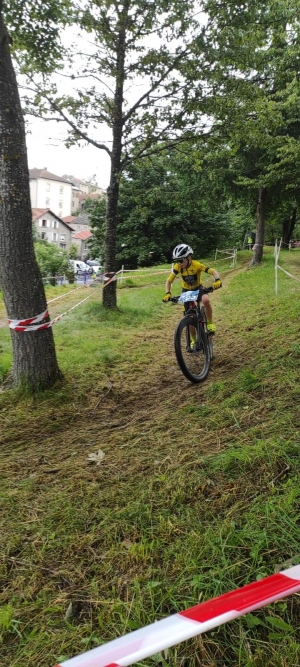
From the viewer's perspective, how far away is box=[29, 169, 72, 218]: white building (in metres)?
82.6

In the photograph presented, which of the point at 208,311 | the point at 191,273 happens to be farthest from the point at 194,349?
the point at 191,273

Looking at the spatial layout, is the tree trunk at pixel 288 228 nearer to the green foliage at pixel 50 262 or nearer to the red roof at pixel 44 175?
the green foliage at pixel 50 262

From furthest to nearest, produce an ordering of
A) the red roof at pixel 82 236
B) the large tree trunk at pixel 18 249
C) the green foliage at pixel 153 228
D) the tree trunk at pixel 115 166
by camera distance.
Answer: the red roof at pixel 82 236
the green foliage at pixel 153 228
the tree trunk at pixel 115 166
the large tree trunk at pixel 18 249

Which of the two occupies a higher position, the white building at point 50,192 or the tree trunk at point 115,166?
the white building at point 50,192

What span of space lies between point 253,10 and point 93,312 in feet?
23.9

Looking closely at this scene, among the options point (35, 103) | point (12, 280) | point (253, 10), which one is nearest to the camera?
point (12, 280)

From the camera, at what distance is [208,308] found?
540 centimetres

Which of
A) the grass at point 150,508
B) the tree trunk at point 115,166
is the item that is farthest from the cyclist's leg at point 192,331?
the tree trunk at point 115,166

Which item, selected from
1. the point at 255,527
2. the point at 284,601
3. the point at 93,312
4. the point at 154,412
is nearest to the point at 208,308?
the point at 154,412

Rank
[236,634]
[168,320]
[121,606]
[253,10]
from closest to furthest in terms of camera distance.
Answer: [236,634] < [121,606] < [253,10] < [168,320]

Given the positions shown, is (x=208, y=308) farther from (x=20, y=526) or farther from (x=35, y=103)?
(x=35, y=103)

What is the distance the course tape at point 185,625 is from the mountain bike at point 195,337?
3.53m

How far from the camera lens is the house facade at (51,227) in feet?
232

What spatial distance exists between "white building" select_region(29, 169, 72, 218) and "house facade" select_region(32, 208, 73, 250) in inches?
362
